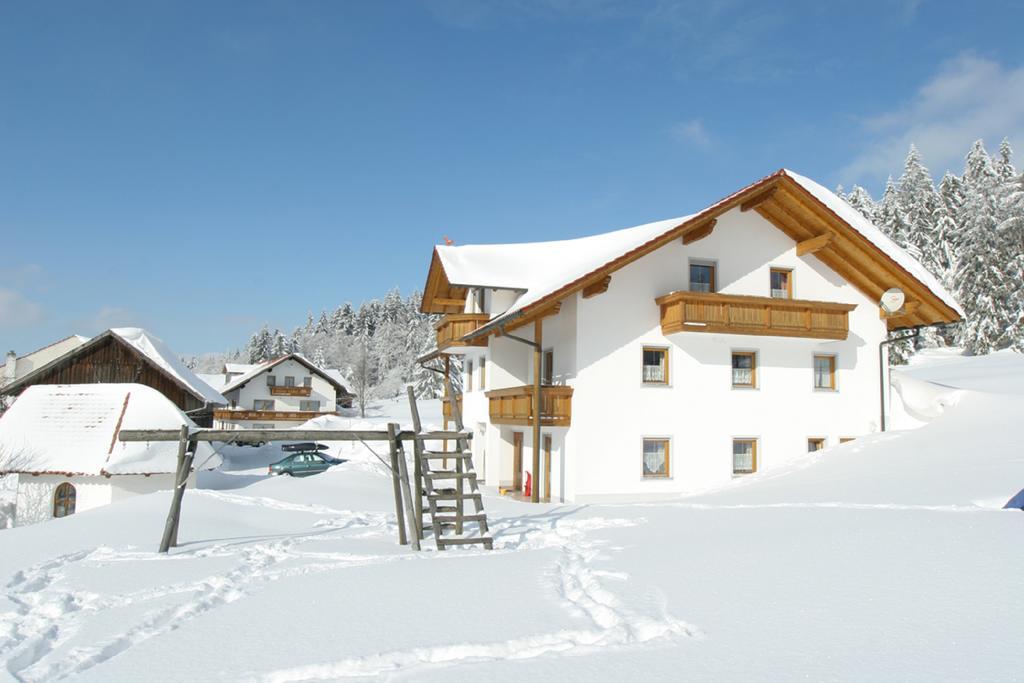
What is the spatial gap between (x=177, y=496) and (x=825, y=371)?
19.3 metres

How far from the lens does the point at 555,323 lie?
73.7 feet

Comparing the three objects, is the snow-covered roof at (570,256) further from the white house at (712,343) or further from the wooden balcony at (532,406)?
the wooden balcony at (532,406)

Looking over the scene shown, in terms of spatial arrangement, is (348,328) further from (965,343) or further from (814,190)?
(814,190)

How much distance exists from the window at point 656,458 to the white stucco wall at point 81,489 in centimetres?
1531

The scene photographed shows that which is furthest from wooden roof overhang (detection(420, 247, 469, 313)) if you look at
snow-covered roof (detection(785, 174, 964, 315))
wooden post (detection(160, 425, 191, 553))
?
wooden post (detection(160, 425, 191, 553))

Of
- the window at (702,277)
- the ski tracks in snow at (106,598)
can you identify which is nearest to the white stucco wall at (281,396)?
the window at (702,277)

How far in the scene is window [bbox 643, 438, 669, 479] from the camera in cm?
2105

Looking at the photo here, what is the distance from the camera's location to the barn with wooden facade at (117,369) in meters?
35.0

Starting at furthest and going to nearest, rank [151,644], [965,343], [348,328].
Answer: [348,328]
[965,343]
[151,644]

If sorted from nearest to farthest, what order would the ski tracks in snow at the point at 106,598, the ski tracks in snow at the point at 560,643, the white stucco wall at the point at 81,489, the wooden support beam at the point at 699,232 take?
1. the ski tracks in snow at the point at 560,643
2. the ski tracks in snow at the point at 106,598
3. the wooden support beam at the point at 699,232
4. the white stucco wall at the point at 81,489

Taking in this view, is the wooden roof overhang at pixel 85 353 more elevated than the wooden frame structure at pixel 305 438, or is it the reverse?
the wooden roof overhang at pixel 85 353

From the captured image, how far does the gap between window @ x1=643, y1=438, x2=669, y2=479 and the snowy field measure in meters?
6.73

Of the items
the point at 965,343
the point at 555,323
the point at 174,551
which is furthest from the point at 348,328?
the point at 174,551

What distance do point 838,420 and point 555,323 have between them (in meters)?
9.42
